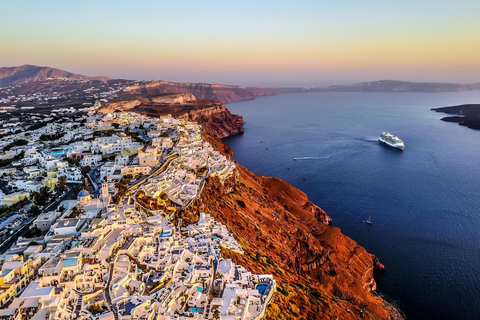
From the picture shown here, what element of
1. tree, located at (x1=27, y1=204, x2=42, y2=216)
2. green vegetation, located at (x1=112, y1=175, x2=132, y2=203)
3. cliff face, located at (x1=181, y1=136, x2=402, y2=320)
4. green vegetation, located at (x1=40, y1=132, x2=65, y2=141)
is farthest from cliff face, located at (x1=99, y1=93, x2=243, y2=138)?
tree, located at (x1=27, y1=204, x2=42, y2=216)

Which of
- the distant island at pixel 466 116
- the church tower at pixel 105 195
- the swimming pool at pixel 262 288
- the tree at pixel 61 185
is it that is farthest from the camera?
the distant island at pixel 466 116

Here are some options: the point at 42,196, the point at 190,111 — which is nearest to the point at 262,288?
the point at 42,196

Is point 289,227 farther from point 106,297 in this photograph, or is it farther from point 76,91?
point 76,91

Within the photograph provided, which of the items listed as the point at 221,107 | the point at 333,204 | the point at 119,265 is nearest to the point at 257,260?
the point at 119,265

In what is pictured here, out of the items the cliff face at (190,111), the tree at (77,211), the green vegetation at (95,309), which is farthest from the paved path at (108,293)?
the cliff face at (190,111)

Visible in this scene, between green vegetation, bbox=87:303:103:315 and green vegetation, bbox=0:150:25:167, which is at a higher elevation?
green vegetation, bbox=87:303:103:315

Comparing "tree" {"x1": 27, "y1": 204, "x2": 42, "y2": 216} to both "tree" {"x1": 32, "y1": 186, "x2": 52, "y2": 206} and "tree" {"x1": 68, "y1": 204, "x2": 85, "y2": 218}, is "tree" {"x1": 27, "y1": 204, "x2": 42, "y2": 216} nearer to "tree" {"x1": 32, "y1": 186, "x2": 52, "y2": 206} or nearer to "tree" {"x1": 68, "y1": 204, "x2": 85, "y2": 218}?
"tree" {"x1": 32, "y1": 186, "x2": 52, "y2": 206}

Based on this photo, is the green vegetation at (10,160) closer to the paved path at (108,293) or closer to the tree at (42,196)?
the tree at (42,196)
